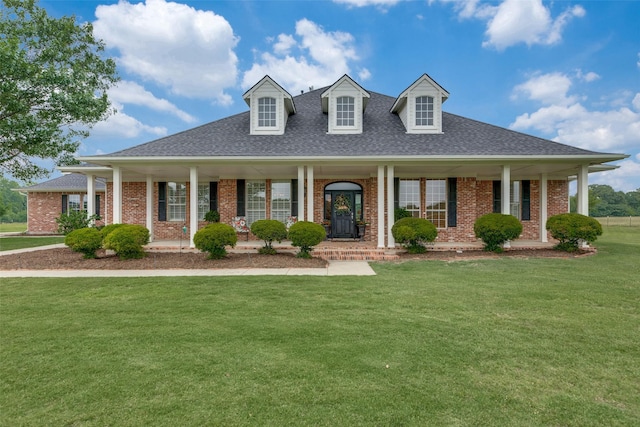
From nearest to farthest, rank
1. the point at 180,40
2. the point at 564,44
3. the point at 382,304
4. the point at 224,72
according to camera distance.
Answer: the point at 382,304, the point at 180,40, the point at 564,44, the point at 224,72

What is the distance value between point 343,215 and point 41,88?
596 inches

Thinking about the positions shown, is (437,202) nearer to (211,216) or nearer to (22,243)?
(211,216)

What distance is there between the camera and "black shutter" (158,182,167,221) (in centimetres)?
1383

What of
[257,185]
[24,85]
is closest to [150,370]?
[257,185]

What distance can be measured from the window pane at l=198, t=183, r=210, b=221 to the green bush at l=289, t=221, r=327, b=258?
591cm

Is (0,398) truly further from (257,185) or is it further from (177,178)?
(177,178)

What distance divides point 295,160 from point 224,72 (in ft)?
35.1

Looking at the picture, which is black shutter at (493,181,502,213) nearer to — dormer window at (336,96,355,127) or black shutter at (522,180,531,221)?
black shutter at (522,180,531,221)

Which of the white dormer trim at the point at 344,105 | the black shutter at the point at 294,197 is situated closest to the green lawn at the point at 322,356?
the black shutter at the point at 294,197

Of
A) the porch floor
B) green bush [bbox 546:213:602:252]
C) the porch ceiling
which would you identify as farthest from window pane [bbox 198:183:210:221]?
green bush [bbox 546:213:602:252]

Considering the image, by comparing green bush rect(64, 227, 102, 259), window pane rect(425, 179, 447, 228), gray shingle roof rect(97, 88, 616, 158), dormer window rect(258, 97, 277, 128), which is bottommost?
green bush rect(64, 227, 102, 259)

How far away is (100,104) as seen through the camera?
16.0 meters

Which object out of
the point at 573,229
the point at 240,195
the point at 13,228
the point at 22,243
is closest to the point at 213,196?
the point at 240,195

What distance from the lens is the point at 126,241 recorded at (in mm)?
9070
